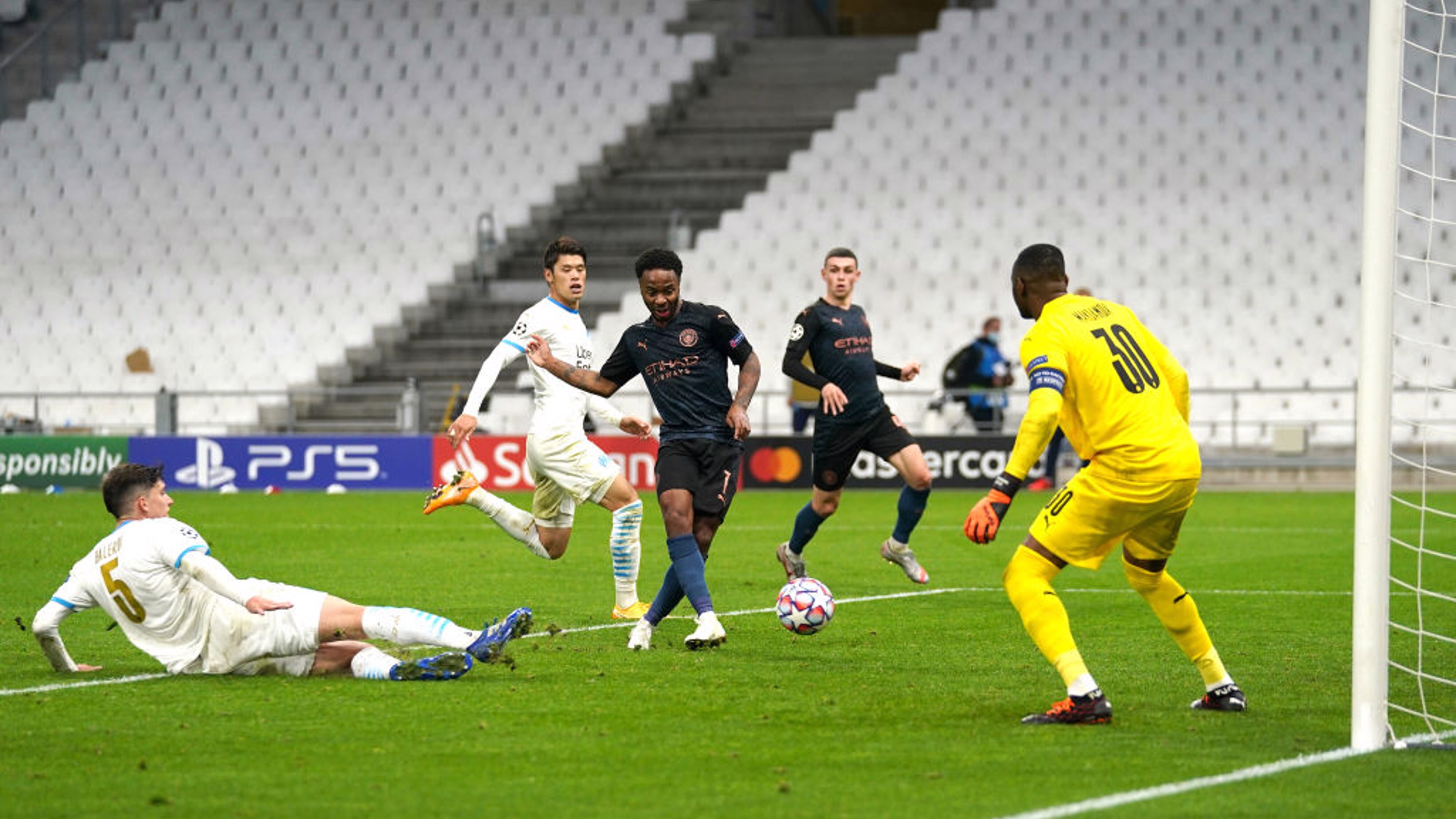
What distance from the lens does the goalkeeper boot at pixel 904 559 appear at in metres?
12.1

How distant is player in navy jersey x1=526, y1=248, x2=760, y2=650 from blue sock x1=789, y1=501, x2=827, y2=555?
2.55m

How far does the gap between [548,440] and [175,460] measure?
52.8ft

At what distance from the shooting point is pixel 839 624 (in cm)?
1026

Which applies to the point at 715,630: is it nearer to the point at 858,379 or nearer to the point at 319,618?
the point at 319,618

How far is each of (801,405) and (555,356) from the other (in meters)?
14.5

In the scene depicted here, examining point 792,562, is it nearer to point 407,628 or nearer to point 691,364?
point 691,364

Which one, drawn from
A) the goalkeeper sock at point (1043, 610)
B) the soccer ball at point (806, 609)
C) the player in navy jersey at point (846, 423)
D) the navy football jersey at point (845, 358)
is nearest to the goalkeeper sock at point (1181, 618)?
the goalkeeper sock at point (1043, 610)

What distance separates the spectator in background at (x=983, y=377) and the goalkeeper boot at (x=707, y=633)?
15.9 metres

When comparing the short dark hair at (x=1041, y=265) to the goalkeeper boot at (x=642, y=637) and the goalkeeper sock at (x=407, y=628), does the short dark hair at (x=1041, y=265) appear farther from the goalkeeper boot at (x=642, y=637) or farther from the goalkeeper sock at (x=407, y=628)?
the goalkeeper boot at (x=642, y=637)

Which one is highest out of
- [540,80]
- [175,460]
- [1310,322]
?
[540,80]

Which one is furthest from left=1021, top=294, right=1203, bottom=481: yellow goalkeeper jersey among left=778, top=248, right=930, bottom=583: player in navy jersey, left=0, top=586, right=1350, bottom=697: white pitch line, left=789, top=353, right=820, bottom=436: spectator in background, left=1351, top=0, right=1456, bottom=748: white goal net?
left=789, top=353, right=820, bottom=436: spectator in background

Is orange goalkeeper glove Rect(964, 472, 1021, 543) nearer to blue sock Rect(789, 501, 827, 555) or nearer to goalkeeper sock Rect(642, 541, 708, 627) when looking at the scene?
goalkeeper sock Rect(642, 541, 708, 627)

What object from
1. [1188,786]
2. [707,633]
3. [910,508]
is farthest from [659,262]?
[1188,786]

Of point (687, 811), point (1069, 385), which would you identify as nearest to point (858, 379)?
point (1069, 385)
